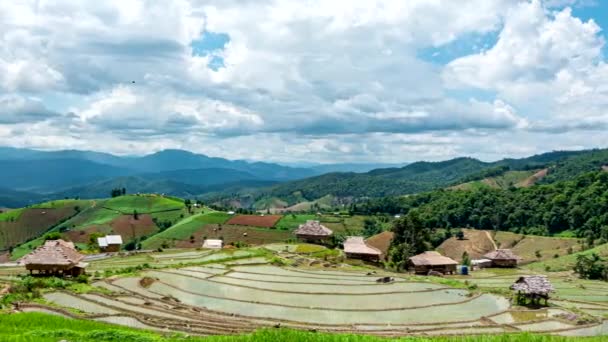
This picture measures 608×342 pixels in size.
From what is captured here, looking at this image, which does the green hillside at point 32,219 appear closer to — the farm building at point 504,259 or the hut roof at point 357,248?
the hut roof at point 357,248

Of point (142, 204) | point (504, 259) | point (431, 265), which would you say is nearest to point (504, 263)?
point (504, 259)

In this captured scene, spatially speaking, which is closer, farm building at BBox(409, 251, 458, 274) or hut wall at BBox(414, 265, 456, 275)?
farm building at BBox(409, 251, 458, 274)

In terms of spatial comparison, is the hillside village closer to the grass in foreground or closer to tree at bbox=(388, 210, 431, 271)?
tree at bbox=(388, 210, 431, 271)

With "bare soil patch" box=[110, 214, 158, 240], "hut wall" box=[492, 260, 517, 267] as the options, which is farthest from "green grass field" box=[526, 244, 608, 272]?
"bare soil patch" box=[110, 214, 158, 240]

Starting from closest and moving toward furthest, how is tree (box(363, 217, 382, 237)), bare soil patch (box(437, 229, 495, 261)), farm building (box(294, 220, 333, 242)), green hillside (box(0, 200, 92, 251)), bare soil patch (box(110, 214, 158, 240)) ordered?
1. farm building (box(294, 220, 333, 242))
2. bare soil patch (box(437, 229, 495, 261))
3. tree (box(363, 217, 382, 237))
4. bare soil patch (box(110, 214, 158, 240))
5. green hillside (box(0, 200, 92, 251))

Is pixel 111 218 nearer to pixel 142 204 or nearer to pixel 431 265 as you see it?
pixel 142 204
